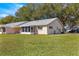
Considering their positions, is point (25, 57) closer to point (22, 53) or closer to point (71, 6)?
point (22, 53)

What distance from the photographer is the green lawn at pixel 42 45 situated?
10.9 meters

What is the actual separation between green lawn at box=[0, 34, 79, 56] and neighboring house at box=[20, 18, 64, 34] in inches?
2.3

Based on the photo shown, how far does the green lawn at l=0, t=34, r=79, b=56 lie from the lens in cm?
1095

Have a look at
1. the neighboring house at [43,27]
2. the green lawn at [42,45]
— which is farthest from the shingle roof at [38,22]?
the green lawn at [42,45]

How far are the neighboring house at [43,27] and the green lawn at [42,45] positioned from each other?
0.19 feet

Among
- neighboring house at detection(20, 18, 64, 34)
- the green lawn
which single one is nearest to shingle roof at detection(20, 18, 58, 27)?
neighboring house at detection(20, 18, 64, 34)

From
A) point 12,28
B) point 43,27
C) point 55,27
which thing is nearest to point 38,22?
point 43,27

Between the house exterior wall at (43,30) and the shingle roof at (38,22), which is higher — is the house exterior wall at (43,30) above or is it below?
below

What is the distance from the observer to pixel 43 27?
11.0 meters

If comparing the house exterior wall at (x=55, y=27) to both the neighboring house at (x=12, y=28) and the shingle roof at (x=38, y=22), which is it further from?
the neighboring house at (x=12, y=28)

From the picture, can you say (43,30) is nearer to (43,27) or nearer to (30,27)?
(43,27)

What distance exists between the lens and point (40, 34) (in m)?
11.0

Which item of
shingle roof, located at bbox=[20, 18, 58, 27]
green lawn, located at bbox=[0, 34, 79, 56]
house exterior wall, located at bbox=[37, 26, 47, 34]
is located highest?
shingle roof, located at bbox=[20, 18, 58, 27]

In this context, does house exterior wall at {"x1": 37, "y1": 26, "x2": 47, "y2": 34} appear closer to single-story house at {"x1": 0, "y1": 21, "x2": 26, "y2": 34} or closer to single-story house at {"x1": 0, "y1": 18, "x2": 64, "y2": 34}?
single-story house at {"x1": 0, "y1": 18, "x2": 64, "y2": 34}
